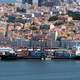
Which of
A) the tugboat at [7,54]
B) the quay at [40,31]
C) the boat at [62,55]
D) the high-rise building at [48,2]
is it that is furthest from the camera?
the high-rise building at [48,2]

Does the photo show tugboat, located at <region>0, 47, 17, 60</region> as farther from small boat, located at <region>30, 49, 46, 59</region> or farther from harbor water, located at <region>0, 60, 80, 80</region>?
harbor water, located at <region>0, 60, 80, 80</region>

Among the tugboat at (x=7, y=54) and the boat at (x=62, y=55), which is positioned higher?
the tugboat at (x=7, y=54)

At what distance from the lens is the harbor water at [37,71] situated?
27250 millimetres

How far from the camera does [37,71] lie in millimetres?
30672

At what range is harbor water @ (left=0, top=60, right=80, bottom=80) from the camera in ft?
89.4

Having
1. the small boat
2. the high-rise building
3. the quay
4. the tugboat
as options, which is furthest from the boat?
the high-rise building

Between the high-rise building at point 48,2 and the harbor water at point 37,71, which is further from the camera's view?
the high-rise building at point 48,2

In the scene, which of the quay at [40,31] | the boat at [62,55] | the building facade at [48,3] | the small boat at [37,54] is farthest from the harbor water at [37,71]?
the building facade at [48,3]

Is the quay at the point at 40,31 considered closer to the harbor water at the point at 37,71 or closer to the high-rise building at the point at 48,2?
the high-rise building at the point at 48,2

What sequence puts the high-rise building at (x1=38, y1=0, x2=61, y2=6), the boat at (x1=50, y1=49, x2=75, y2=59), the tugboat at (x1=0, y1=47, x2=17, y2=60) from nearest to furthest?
the tugboat at (x1=0, y1=47, x2=17, y2=60)
the boat at (x1=50, y1=49, x2=75, y2=59)
the high-rise building at (x1=38, y1=0, x2=61, y2=6)

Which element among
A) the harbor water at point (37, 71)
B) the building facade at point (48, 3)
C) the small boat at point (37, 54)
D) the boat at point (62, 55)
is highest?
the harbor water at point (37, 71)

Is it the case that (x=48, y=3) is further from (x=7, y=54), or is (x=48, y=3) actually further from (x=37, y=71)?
(x=37, y=71)

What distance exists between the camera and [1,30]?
165 ft

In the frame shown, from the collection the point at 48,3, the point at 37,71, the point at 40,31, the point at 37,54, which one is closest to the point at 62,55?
the point at 37,54
